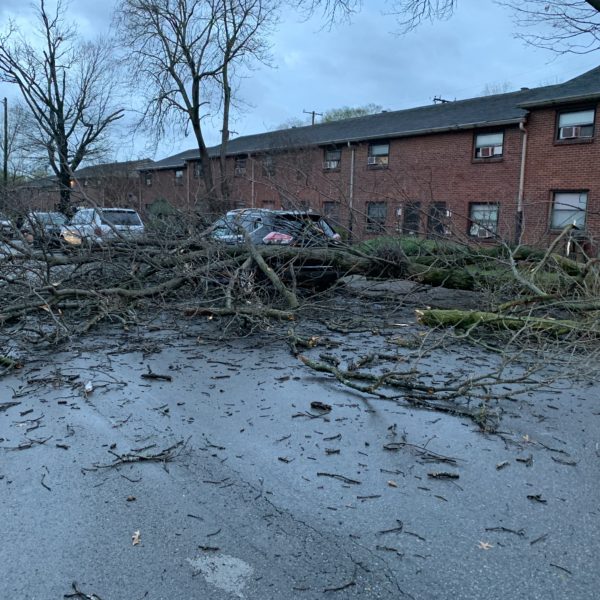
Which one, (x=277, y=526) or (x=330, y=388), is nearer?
(x=277, y=526)

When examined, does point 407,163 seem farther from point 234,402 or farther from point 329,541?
point 329,541

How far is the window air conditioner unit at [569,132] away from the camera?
67.3 feet

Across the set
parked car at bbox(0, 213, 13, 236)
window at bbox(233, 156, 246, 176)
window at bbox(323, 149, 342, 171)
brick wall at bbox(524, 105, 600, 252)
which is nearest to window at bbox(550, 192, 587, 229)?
brick wall at bbox(524, 105, 600, 252)

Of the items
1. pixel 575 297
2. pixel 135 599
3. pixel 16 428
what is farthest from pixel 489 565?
pixel 575 297

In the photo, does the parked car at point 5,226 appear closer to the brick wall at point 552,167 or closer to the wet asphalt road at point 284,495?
the wet asphalt road at point 284,495

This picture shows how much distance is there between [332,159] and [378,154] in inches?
113

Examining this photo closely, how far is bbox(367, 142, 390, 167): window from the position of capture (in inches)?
1064

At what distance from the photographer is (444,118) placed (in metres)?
25.4

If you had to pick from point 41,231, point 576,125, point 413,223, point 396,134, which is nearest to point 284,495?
point 41,231

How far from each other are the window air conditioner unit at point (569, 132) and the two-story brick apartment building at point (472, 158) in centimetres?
3

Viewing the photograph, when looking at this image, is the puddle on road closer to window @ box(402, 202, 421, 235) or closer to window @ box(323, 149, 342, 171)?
window @ box(402, 202, 421, 235)

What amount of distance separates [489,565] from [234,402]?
2879 mm

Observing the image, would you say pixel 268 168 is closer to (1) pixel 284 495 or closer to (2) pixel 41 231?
(2) pixel 41 231

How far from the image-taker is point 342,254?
9.96 meters
